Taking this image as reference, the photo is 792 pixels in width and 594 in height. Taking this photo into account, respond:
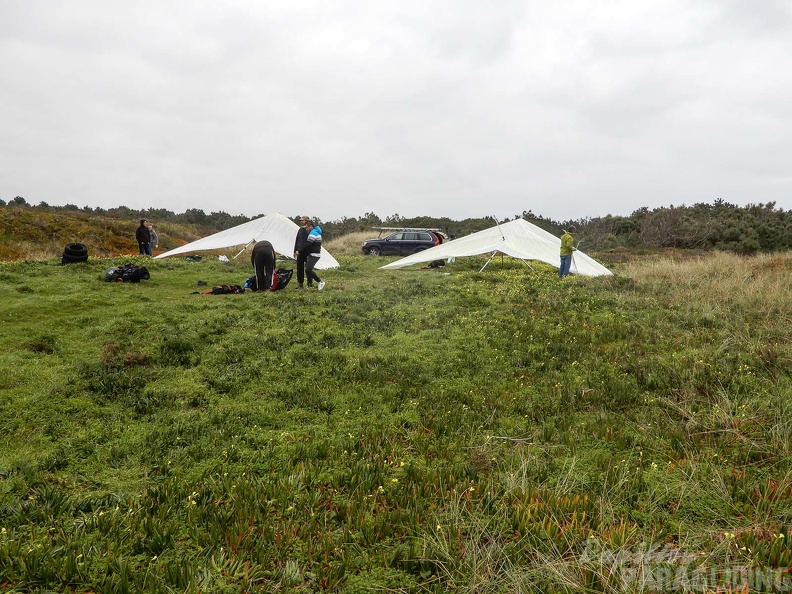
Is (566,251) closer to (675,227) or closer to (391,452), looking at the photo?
(391,452)

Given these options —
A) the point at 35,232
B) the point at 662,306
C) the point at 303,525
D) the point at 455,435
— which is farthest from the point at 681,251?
the point at 35,232

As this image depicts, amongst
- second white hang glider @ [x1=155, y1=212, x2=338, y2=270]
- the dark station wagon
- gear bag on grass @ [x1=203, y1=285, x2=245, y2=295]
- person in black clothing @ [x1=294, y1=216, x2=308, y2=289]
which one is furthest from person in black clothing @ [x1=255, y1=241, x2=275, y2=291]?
the dark station wagon

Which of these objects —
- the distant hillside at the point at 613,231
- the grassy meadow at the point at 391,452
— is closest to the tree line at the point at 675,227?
the distant hillside at the point at 613,231

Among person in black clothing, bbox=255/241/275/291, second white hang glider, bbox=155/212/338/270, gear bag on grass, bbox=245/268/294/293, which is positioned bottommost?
gear bag on grass, bbox=245/268/294/293

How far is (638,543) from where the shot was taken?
2992 millimetres

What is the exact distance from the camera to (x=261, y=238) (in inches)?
827

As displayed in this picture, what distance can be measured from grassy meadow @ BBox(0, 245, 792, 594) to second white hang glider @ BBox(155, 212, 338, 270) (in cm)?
1078

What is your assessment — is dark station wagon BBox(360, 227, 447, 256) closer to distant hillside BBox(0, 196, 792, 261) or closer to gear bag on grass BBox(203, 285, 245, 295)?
distant hillside BBox(0, 196, 792, 261)

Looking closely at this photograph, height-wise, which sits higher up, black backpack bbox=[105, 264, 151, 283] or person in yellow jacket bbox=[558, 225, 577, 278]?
person in yellow jacket bbox=[558, 225, 577, 278]

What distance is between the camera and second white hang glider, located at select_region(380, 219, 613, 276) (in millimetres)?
20031

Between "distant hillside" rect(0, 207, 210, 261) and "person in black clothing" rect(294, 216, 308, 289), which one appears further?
"distant hillside" rect(0, 207, 210, 261)

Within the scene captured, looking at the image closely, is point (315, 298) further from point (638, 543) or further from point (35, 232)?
point (35, 232)

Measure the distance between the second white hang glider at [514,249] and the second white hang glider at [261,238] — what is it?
14.3 ft

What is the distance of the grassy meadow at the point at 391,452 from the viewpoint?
2.87 meters
